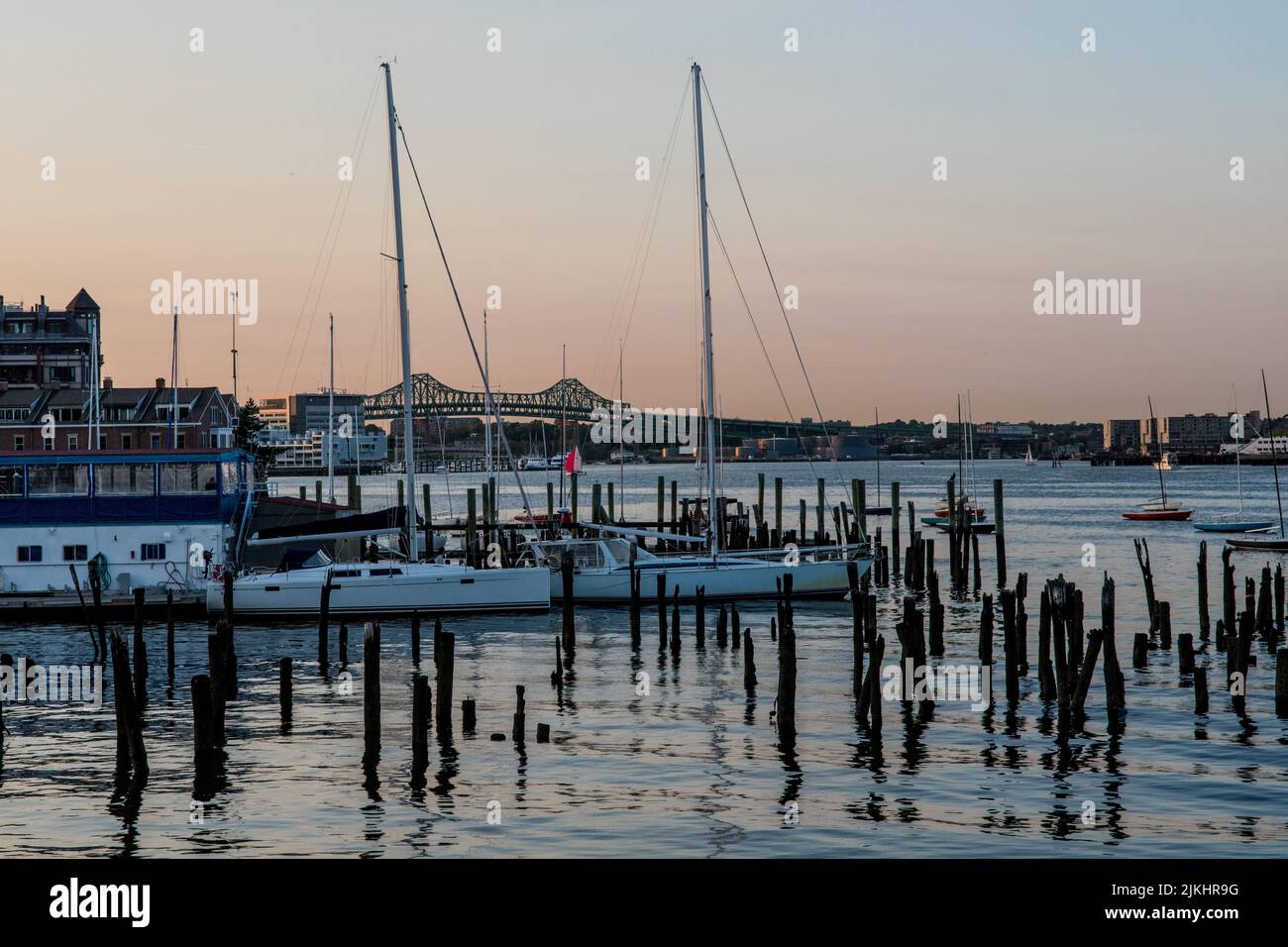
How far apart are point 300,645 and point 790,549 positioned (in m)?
15.4

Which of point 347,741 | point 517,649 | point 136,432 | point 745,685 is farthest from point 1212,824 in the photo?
point 136,432

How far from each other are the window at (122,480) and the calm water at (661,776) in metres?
7.47

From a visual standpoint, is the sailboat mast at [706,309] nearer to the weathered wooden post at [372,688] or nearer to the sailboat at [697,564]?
the sailboat at [697,564]

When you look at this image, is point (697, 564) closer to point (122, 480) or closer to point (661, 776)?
point (122, 480)

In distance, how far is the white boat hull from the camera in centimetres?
3869

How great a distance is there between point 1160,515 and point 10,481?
8001cm

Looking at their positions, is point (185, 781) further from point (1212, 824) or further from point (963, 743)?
point (1212, 824)

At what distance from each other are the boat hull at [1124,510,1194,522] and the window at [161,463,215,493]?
7552 cm

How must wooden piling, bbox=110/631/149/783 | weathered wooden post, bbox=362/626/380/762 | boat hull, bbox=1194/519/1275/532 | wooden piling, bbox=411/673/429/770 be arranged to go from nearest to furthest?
1. wooden piling, bbox=110/631/149/783
2. wooden piling, bbox=411/673/429/770
3. weathered wooden post, bbox=362/626/380/762
4. boat hull, bbox=1194/519/1275/532

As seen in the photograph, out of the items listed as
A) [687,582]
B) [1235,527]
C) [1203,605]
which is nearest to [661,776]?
[1203,605]

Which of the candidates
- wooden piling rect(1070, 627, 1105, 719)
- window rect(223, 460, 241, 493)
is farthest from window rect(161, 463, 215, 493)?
wooden piling rect(1070, 627, 1105, 719)

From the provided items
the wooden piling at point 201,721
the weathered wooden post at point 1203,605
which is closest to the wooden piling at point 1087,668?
the wooden piling at point 201,721

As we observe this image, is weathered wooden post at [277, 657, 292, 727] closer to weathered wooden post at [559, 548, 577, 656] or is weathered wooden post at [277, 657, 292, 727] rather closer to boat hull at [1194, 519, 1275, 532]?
weathered wooden post at [559, 548, 577, 656]

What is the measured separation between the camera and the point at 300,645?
3519 cm
